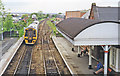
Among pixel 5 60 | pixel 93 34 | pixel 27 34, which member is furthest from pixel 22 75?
pixel 27 34

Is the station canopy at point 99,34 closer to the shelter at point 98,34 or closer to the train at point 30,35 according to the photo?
the shelter at point 98,34

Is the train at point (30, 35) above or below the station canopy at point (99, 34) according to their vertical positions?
below

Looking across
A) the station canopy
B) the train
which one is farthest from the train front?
the station canopy

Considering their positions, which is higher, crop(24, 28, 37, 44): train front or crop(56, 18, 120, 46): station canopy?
crop(56, 18, 120, 46): station canopy

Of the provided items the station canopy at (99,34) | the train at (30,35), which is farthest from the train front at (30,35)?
the station canopy at (99,34)

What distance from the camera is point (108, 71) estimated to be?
12969 millimetres

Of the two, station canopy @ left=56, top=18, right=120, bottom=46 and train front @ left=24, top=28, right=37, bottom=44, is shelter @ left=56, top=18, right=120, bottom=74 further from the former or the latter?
train front @ left=24, top=28, right=37, bottom=44

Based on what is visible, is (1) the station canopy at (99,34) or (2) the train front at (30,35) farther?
(2) the train front at (30,35)

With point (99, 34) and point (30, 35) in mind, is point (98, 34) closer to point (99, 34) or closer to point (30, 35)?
point (99, 34)

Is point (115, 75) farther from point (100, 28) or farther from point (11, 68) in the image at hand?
point (11, 68)

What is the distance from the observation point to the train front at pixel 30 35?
26.6 metres

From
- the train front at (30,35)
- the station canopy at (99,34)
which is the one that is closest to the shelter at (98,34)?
the station canopy at (99,34)

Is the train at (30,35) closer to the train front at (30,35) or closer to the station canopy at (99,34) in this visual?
the train front at (30,35)

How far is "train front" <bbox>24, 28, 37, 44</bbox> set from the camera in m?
26.6
